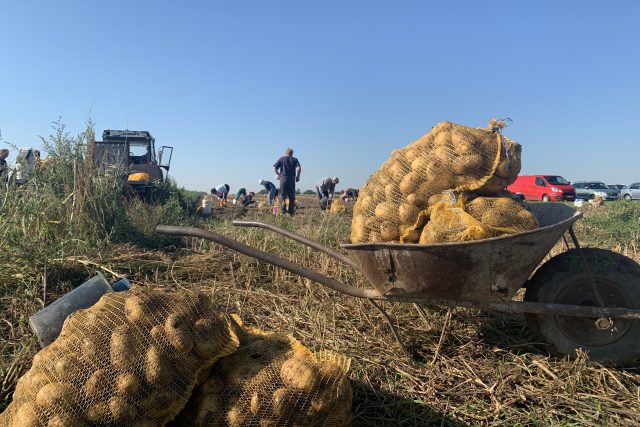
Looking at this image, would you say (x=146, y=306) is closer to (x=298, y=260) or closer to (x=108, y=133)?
(x=298, y=260)

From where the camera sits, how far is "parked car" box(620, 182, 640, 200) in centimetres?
2972

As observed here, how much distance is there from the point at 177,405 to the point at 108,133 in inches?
549

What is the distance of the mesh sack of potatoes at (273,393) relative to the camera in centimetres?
188

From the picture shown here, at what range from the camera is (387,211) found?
2.96 metres

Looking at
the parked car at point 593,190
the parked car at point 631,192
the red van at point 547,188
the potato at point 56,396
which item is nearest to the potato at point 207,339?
the potato at point 56,396

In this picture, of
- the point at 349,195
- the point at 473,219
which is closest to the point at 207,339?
the point at 473,219

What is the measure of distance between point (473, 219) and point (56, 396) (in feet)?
7.51

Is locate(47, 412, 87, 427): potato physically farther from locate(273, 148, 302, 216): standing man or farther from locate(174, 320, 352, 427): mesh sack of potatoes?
locate(273, 148, 302, 216): standing man

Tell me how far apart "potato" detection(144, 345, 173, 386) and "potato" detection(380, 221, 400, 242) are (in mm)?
1679

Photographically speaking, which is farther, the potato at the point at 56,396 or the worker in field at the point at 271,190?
the worker in field at the point at 271,190

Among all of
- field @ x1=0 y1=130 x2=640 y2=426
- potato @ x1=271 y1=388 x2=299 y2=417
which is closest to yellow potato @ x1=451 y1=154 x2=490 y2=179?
field @ x1=0 y1=130 x2=640 y2=426

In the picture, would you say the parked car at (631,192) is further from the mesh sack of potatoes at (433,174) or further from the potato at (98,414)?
the potato at (98,414)

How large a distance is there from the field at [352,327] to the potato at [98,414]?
1207 mm

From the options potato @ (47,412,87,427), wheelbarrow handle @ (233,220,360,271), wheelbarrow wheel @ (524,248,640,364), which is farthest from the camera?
→ wheelbarrow handle @ (233,220,360,271)
